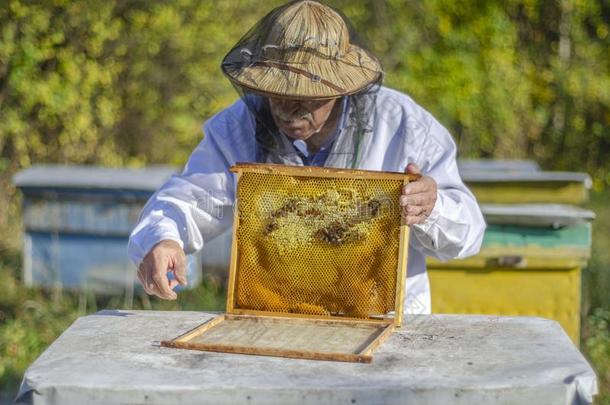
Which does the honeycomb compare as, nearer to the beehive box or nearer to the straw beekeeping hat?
the beehive box

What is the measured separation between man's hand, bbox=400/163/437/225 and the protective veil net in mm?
309

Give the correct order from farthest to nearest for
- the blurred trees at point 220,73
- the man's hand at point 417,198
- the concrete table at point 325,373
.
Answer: the blurred trees at point 220,73 < the man's hand at point 417,198 < the concrete table at point 325,373

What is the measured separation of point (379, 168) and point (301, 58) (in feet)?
1.30

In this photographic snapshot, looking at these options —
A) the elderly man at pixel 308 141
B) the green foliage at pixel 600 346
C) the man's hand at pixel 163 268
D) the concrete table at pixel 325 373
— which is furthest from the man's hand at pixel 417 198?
the green foliage at pixel 600 346

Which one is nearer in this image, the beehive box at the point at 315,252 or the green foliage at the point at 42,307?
the beehive box at the point at 315,252

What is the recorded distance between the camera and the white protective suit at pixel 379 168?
260cm

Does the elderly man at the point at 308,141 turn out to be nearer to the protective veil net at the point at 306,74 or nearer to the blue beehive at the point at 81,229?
the protective veil net at the point at 306,74

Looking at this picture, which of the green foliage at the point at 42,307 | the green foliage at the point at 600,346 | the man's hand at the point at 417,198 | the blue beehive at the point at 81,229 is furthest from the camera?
the blue beehive at the point at 81,229

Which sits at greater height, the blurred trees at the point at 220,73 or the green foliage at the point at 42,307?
the blurred trees at the point at 220,73

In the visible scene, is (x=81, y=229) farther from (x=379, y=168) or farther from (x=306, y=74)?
(x=306, y=74)

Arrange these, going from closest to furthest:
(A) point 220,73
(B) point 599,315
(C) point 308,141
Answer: (C) point 308,141, (B) point 599,315, (A) point 220,73

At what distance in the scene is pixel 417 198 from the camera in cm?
230

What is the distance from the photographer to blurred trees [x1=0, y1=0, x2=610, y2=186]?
6.46m

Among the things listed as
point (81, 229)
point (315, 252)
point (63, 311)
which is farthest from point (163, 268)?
point (81, 229)
